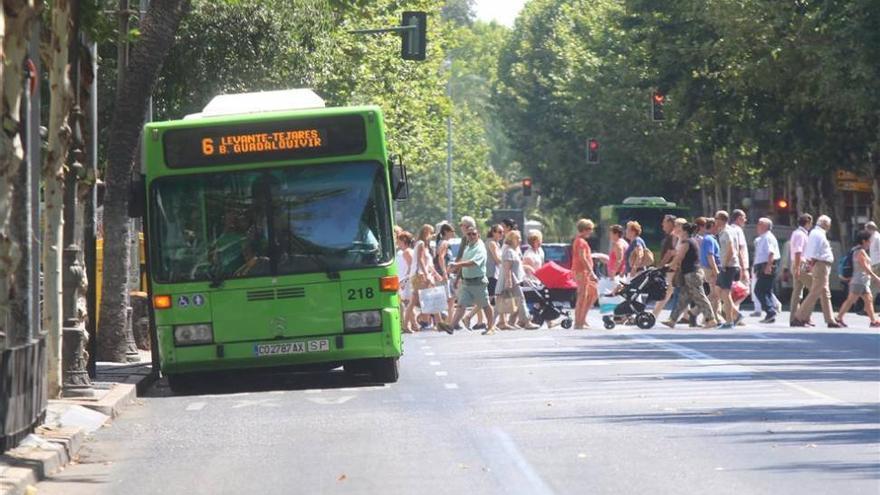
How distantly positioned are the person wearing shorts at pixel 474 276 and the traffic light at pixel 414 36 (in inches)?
185

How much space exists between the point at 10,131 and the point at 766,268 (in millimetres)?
21433

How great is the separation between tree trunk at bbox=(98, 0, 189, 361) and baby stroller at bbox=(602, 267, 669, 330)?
10.3 meters

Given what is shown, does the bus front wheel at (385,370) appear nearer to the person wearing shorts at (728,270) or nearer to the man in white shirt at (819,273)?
the person wearing shorts at (728,270)

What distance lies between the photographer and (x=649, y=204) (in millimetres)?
56531

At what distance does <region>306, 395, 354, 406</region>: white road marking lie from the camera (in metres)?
19.0

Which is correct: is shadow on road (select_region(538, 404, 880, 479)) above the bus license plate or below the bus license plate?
below

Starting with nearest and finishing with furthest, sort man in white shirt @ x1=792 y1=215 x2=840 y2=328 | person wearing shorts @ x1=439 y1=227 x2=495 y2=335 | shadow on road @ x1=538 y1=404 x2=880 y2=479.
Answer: shadow on road @ x1=538 y1=404 x2=880 y2=479 < man in white shirt @ x1=792 y1=215 x2=840 y2=328 < person wearing shorts @ x1=439 y1=227 x2=495 y2=335

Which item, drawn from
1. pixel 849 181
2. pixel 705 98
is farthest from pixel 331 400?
pixel 849 181

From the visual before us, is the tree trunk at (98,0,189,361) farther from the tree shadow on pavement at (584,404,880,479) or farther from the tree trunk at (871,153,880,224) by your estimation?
the tree trunk at (871,153,880,224)

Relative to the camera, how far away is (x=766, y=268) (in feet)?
111

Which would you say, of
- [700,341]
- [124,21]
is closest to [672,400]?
[124,21]

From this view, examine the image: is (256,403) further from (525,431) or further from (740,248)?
(740,248)

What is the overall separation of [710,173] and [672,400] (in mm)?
51855

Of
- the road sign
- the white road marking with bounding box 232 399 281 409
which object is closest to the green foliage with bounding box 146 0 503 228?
the white road marking with bounding box 232 399 281 409
